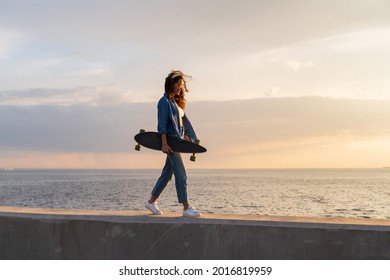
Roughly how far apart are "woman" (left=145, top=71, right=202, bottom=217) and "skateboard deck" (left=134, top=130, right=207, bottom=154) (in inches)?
2.8

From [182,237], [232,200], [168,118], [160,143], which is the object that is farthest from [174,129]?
[232,200]

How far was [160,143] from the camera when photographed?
6578 mm

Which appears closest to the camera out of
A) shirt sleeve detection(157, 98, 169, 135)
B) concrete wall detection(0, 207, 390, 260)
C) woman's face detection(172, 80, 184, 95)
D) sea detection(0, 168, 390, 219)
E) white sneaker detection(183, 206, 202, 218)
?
concrete wall detection(0, 207, 390, 260)

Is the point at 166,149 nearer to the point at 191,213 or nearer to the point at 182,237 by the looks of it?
the point at 191,213

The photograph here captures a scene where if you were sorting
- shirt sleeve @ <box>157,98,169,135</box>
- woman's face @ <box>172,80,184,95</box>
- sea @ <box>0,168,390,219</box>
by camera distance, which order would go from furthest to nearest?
sea @ <box>0,168,390,219</box> < woman's face @ <box>172,80,184,95</box> < shirt sleeve @ <box>157,98,169,135</box>

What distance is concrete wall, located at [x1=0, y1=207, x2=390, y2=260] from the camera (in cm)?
561

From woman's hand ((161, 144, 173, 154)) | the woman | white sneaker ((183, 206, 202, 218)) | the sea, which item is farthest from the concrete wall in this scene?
the sea

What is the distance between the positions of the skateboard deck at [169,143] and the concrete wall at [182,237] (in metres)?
0.91

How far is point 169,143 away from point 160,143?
0.15 meters

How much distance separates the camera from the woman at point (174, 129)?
641 cm

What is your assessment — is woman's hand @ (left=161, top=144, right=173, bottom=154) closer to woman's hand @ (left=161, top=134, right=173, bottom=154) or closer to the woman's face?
woman's hand @ (left=161, top=134, right=173, bottom=154)

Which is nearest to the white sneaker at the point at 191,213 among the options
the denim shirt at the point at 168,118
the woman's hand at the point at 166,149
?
the woman's hand at the point at 166,149

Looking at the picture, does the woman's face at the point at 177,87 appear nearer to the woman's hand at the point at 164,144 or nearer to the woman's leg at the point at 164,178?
the woman's hand at the point at 164,144
